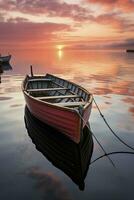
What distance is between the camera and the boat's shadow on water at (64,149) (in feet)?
42.8

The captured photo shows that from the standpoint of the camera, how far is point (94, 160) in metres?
14.1

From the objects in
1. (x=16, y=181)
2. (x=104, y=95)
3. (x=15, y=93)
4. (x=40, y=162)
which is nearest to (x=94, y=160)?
(x=40, y=162)

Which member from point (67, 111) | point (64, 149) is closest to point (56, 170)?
point (64, 149)

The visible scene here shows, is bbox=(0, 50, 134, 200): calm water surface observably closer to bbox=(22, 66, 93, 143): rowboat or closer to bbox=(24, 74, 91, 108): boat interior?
bbox=(22, 66, 93, 143): rowboat

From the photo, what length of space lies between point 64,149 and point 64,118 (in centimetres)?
171

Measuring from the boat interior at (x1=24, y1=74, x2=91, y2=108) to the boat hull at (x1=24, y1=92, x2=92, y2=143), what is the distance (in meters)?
1.09

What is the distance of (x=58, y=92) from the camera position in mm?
24672

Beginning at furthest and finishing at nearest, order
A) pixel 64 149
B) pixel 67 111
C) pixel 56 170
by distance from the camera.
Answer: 1. pixel 64 149
2. pixel 67 111
3. pixel 56 170

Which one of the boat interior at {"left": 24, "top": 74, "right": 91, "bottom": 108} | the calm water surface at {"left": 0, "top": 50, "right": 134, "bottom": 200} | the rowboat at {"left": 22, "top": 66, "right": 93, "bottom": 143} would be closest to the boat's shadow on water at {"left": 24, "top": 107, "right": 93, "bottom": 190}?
the calm water surface at {"left": 0, "top": 50, "right": 134, "bottom": 200}

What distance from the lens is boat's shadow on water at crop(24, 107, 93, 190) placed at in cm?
1304

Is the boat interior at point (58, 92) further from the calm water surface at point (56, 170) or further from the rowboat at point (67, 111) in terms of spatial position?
the calm water surface at point (56, 170)

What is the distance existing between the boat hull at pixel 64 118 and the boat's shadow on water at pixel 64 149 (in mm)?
678

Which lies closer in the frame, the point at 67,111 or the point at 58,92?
the point at 67,111

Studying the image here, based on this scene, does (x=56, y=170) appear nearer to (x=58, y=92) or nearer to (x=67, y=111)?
(x=67, y=111)
